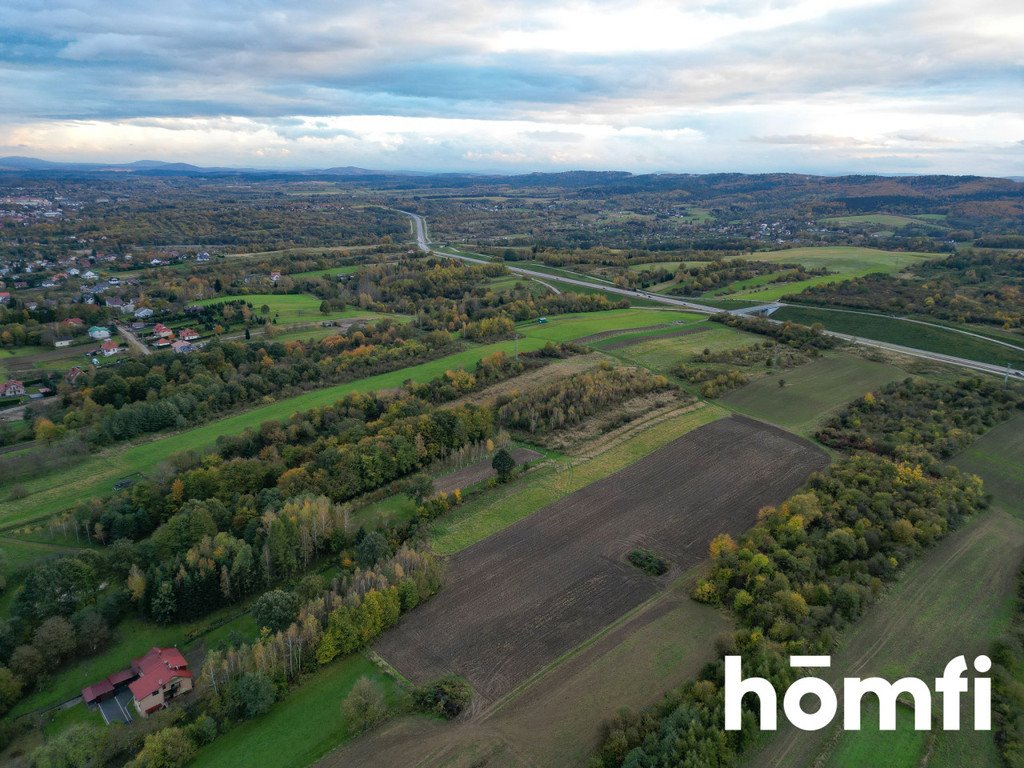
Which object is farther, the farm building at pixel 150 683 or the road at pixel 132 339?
the road at pixel 132 339

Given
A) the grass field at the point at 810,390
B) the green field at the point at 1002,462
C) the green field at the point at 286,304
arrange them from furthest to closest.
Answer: the green field at the point at 286,304, the grass field at the point at 810,390, the green field at the point at 1002,462

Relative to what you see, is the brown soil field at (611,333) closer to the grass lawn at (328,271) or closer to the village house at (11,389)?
the grass lawn at (328,271)

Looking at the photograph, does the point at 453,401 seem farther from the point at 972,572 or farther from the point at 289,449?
the point at 972,572

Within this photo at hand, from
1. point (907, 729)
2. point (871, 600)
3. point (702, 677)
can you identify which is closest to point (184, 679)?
point (702, 677)

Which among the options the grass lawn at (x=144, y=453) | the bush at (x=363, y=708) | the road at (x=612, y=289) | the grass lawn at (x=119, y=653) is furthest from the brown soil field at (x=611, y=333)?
the bush at (x=363, y=708)

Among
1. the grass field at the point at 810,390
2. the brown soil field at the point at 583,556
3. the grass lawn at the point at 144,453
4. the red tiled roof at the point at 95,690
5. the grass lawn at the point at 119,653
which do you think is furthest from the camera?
the grass field at the point at 810,390

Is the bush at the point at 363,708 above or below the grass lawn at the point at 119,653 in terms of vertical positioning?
above
